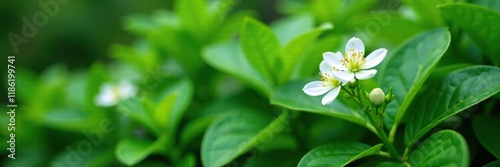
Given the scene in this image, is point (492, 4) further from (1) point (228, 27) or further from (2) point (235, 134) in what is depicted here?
(1) point (228, 27)

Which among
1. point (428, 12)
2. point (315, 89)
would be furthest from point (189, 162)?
point (428, 12)

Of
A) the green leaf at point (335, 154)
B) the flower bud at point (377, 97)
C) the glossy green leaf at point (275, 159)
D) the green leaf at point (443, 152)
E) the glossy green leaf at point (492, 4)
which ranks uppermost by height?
the glossy green leaf at point (492, 4)

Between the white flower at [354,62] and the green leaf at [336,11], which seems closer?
the white flower at [354,62]

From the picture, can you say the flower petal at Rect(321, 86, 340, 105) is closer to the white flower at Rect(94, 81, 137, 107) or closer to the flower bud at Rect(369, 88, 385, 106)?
the flower bud at Rect(369, 88, 385, 106)

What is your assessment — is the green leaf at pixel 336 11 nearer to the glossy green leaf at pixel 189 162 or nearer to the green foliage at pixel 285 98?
the green foliage at pixel 285 98

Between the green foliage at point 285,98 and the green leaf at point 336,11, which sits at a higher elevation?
the green leaf at point 336,11

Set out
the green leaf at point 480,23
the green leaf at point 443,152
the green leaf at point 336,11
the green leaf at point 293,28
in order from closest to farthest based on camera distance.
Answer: the green leaf at point 443,152, the green leaf at point 480,23, the green leaf at point 293,28, the green leaf at point 336,11

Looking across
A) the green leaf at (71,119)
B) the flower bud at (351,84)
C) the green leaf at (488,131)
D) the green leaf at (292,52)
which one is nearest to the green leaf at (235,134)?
the green leaf at (292,52)
